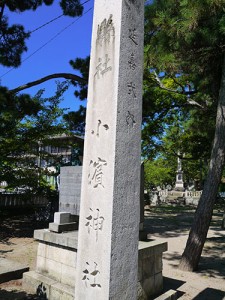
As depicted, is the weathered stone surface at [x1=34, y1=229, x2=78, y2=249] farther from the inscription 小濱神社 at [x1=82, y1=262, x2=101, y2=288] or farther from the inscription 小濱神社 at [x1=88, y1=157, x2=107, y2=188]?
the inscription 小濱神社 at [x1=88, y1=157, x2=107, y2=188]

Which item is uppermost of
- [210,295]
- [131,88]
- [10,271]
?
[131,88]

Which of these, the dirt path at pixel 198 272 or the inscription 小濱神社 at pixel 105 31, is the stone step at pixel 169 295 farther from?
the inscription 小濱神社 at pixel 105 31

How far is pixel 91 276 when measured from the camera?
291 cm

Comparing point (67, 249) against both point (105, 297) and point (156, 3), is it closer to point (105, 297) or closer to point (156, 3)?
point (105, 297)

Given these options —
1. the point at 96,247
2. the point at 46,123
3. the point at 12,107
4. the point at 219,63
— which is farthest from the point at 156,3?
the point at 96,247

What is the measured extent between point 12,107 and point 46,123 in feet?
8.40

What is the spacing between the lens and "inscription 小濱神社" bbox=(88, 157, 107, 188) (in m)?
2.96

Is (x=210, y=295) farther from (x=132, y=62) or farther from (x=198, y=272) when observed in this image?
(x=132, y=62)

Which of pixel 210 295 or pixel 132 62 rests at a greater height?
pixel 132 62

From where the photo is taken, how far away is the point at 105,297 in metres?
2.77

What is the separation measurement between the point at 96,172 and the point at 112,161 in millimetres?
244

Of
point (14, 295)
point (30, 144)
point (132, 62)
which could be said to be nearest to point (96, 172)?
point (132, 62)

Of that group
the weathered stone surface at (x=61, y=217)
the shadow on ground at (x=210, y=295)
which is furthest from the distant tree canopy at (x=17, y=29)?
the shadow on ground at (x=210, y=295)

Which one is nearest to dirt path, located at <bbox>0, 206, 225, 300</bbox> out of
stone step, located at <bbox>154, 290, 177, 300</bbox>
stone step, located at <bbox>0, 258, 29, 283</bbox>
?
stone step, located at <bbox>0, 258, 29, 283</bbox>
